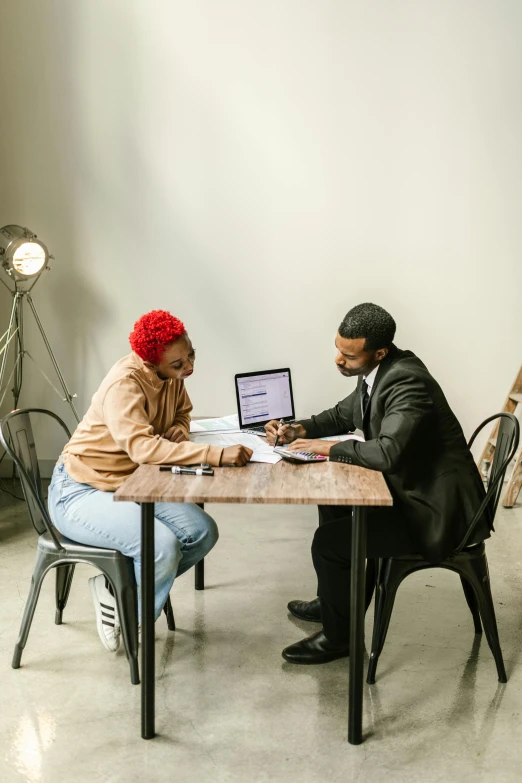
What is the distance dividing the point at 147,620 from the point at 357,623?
564mm

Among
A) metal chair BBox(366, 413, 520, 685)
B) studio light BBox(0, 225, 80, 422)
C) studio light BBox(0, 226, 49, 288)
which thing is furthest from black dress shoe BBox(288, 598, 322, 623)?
studio light BBox(0, 226, 49, 288)

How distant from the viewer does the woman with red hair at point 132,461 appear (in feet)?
7.61

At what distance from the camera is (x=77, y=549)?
2389mm

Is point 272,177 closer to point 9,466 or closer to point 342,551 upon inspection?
point 9,466

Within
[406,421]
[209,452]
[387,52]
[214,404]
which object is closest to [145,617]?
[209,452]

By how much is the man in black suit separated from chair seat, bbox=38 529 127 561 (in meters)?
0.64

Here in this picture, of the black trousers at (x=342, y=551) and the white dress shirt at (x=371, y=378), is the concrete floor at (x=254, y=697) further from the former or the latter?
the white dress shirt at (x=371, y=378)

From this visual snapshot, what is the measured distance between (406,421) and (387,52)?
297cm

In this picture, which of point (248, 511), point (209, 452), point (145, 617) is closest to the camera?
point (145, 617)

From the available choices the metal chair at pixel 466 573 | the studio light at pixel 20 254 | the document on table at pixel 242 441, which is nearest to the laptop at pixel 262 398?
the document on table at pixel 242 441

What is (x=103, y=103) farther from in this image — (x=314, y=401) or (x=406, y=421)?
(x=406, y=421)

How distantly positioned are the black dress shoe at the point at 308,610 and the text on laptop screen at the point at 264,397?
74cm

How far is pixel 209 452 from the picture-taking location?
2.30m

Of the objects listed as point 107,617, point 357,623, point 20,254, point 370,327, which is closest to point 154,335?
point 370,327
